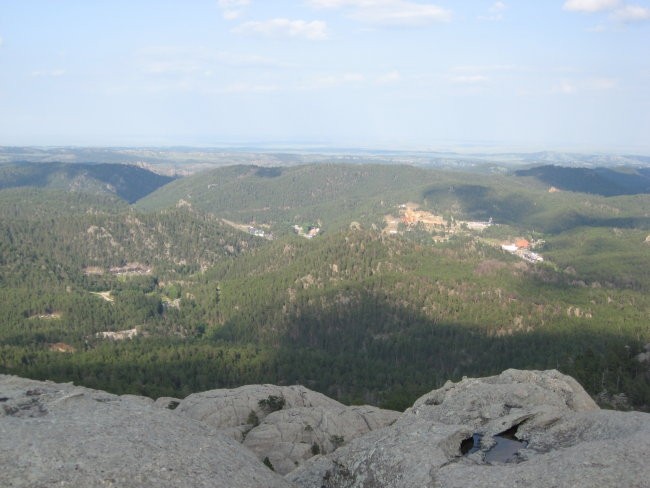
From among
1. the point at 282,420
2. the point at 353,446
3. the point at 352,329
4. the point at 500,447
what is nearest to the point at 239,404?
the point at 282,420

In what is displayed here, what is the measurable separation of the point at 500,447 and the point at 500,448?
0.20 m

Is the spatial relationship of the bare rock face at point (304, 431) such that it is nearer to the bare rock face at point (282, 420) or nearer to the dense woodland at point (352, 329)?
the bare rock face at point (282, 420)

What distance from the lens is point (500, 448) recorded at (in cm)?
3603

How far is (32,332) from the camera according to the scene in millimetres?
146250

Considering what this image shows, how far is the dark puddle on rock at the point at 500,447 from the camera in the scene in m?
34.0

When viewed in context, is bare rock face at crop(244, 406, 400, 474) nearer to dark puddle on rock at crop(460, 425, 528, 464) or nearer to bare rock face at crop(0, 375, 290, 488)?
bare rock face at crop(0, 375, 290, 488)

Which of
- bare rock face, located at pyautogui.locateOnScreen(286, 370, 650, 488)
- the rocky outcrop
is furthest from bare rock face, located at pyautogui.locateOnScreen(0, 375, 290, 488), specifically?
bare rock face, located at pyautogui.locateOnScreen(286, 370, 650, 488)

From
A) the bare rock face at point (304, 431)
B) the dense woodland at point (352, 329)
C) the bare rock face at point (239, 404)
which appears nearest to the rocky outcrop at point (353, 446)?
the bare rock face at point (304, 431)

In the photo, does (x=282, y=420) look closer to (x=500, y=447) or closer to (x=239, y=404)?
(x=239, y=404)

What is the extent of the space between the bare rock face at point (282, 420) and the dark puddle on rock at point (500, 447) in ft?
47.8

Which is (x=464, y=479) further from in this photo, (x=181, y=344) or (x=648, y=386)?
(x=181, y=344)

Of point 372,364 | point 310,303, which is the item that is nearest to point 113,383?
point 372,364

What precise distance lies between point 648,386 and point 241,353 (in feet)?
251

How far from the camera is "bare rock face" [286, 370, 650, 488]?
28000 mm
